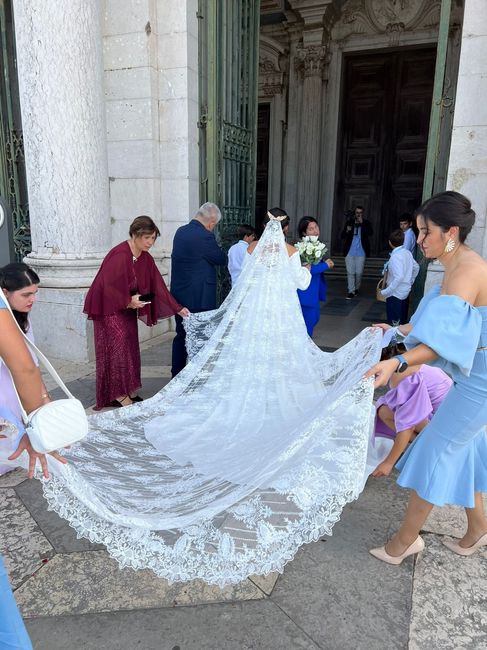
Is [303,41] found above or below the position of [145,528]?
above

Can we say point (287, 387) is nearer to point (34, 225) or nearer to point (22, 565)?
point (22, 565)

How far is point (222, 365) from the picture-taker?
13.0 ft

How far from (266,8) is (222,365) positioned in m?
10.6

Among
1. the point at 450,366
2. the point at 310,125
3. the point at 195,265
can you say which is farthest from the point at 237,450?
the point at 310,125

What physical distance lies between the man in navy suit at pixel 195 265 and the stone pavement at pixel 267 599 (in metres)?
2.36

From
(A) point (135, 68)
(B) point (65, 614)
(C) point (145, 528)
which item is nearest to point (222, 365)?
(C) point (145, 528)

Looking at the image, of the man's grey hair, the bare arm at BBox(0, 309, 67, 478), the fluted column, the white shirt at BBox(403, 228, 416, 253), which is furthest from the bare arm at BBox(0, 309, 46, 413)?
the white shirt at BBox(403, 228, 416, 253)

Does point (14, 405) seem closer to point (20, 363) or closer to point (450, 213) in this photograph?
point (20, 363)

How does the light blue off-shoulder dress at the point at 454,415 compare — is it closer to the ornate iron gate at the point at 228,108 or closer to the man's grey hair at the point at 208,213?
the man's grey hair at the point at 208,213

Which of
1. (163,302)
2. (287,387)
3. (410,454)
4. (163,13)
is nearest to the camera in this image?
(410,454)

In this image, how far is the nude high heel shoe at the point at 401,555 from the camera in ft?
8.01

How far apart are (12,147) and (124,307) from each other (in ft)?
15.1

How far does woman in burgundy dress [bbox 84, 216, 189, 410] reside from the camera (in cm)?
405

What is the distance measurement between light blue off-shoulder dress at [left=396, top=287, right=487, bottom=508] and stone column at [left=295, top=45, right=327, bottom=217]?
31.9 feet
